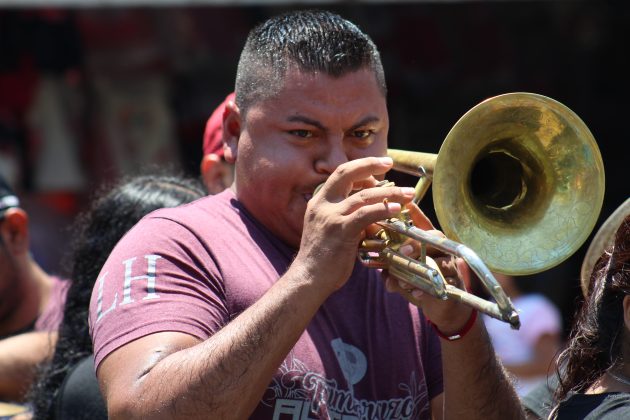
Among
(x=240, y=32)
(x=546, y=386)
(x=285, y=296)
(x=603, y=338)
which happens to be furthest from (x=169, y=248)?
(x=240, y=32)

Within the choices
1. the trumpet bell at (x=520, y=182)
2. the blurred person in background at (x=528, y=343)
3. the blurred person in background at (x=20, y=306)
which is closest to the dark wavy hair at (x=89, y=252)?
the blurred person in background at (x=20, y=306)

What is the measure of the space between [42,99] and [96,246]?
11.1ft

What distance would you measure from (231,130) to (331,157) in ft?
1.18

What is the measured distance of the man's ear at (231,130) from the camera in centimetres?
279

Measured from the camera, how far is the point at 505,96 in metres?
2.51

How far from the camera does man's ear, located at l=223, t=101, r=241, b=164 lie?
9.15 feet

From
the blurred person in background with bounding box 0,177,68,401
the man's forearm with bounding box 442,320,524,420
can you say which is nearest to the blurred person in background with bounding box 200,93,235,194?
the blurred person in background with bounding box 0,177,68,401

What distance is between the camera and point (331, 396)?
2.46m

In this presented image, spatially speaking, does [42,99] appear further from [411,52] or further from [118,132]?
[411,52]

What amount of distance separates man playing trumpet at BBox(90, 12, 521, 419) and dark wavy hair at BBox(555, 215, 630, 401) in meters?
0.18

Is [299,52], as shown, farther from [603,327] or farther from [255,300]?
[603,327]

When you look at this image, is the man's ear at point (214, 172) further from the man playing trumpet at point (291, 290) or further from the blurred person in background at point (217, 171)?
the man playing trumpet at point (291, 290)

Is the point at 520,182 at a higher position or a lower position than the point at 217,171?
higher

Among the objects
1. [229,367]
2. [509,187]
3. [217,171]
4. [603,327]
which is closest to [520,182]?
[509,187]
